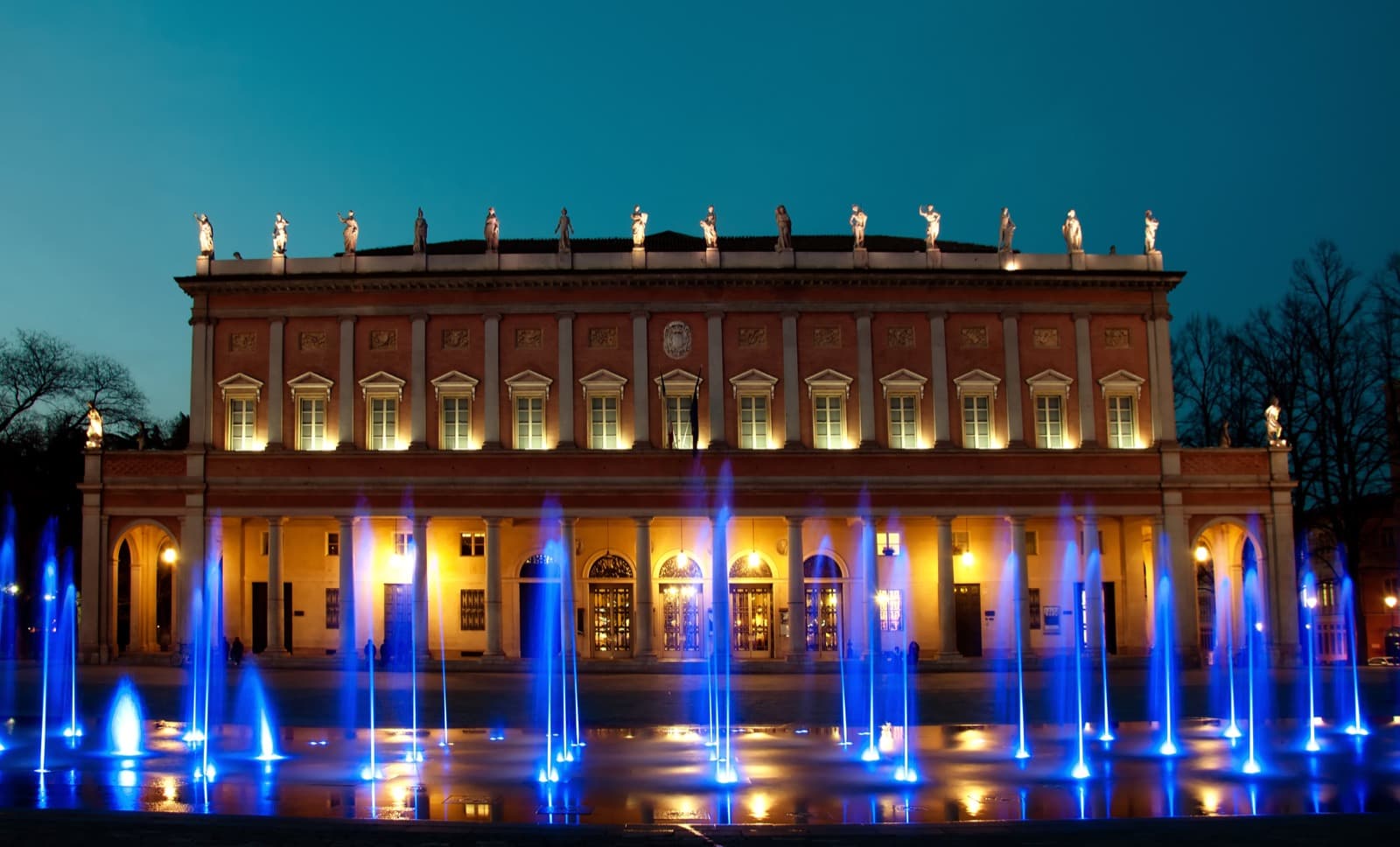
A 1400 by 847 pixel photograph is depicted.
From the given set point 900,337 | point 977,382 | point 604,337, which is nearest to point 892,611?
point 977,382

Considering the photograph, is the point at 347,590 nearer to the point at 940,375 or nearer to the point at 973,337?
the point at 940,375

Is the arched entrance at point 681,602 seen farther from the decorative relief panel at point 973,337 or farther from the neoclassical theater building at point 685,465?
the decorative relief panel at point 973,337

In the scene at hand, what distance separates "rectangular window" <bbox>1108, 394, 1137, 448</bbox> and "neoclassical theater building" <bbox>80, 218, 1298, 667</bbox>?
0.27 ft

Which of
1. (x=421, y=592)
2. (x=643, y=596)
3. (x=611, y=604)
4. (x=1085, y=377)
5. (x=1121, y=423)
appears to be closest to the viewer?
(x=421, y=592)

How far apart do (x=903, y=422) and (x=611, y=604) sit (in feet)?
37.8

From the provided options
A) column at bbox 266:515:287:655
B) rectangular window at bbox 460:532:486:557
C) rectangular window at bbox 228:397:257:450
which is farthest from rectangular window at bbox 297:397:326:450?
rectangular window at bbox 460:532:486:557

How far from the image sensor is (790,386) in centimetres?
4350

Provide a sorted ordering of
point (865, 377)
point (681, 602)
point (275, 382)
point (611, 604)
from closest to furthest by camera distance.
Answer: point (865, 377) < point (275, 382) < point (681, 602) < point (611, 604)

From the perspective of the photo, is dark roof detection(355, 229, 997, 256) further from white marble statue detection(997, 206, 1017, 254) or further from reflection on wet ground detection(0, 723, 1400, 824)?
reflection on wet ground detection(0, 723, 1400, 824)

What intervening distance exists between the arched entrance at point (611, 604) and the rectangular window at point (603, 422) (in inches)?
165

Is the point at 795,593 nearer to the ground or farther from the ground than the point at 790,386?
nearer to the ground

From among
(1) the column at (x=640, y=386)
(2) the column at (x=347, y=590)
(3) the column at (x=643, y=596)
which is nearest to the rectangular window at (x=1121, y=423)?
(1) the column at (x=640, y=386)

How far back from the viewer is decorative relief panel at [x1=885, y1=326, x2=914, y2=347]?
44.0m

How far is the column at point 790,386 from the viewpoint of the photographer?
43250 millimetres
